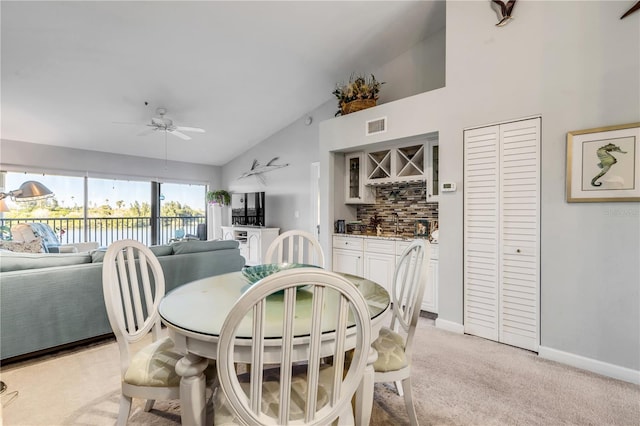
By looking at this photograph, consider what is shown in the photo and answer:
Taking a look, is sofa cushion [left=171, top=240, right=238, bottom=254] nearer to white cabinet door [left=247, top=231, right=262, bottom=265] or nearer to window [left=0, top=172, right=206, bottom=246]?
white cabinet door [left=247, top=231, right=262, bottom=265]

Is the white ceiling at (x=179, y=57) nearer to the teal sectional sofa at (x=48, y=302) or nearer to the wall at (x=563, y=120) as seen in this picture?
the wall at (x=563, y=120)

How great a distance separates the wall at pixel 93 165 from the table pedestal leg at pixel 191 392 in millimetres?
6082

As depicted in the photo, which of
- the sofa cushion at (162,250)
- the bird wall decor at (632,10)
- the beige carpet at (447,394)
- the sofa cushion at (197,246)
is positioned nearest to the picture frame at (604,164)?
the bird wall decor at (632,10)

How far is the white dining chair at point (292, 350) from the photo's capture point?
A: 88 centimetres

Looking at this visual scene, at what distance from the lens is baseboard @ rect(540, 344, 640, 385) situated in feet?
7.09

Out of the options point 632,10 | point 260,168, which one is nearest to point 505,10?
point 632,10

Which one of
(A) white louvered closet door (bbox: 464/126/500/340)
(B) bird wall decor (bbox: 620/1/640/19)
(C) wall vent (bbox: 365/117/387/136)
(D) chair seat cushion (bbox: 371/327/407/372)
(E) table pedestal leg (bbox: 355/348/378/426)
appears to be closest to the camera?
(E) table pedestal leg (bbox: 355/348/378/426)

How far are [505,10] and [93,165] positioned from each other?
6.76 m

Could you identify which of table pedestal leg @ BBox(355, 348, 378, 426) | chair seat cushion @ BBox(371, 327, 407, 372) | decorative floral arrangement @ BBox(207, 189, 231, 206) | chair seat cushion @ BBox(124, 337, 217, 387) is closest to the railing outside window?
decorative floral arrangement @ BBox(207, 189, 231, 206)

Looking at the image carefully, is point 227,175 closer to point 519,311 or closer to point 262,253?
point 262,253

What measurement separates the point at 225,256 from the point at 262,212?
2784mm

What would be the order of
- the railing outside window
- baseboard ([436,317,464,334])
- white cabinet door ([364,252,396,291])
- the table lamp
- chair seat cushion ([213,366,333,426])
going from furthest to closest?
1. the railing outside window
2. the table lamp
3. white cabinet door ([364,252,396,291])
4. baseboard ([436,317,464,334])
5. chair seat cushion ([213,366,333,426])

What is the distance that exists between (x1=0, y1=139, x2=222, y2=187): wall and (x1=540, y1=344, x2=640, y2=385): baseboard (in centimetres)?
704

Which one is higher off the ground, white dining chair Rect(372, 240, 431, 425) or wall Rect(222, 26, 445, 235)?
wall Rect(222, 26, 445, 235)
